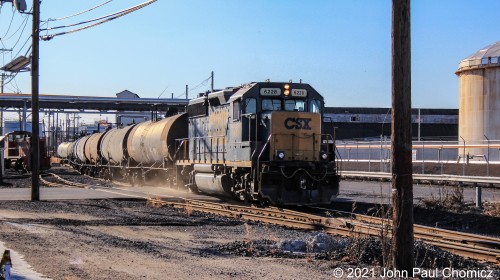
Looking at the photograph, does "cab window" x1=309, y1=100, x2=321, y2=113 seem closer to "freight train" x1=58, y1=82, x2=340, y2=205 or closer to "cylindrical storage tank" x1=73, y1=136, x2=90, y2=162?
"freight train" x1=58, y1=82, x2=340, y2=205

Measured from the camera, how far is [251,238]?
12.3 m

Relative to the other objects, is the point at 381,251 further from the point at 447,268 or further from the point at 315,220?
the point at 315,220

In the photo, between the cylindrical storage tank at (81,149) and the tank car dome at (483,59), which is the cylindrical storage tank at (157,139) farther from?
the tank car dome at (483,59)

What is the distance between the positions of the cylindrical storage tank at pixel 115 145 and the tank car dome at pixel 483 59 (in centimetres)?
2133

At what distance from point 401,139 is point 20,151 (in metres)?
45.5

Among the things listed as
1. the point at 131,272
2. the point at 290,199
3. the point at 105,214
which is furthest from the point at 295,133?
the point at 131,272

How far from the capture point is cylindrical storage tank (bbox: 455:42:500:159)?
3819cm

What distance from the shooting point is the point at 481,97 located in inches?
1540

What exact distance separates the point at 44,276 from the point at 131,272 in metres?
1.15

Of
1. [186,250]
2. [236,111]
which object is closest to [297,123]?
[236,111]

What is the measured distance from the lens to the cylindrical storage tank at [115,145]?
33875 millimetres

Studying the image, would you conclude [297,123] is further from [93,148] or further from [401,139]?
[93,148]

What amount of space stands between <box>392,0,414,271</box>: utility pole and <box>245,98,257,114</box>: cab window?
35.4 ft

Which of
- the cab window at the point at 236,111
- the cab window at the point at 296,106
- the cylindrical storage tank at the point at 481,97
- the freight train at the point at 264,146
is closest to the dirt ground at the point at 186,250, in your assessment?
the freight train at the point at 264,146
